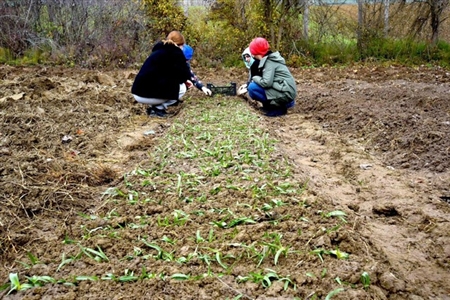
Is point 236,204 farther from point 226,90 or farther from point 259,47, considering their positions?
point 226,90

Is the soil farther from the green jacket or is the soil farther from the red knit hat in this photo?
the red knit hat

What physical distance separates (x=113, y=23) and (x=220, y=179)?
12.6 metres

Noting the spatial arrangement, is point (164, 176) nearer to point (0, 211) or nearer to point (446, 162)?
point (0, 211)

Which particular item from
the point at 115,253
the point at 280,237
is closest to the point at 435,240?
the point at 280,237

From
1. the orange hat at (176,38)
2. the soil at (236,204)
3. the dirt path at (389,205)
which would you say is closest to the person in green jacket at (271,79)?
the soil at (236,204)

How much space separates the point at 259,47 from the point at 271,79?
0.57 meters

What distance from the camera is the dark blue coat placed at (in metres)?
7.27

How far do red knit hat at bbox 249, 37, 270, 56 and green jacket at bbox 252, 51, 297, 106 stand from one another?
0.11m

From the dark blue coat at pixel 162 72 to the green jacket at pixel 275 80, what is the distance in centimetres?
124

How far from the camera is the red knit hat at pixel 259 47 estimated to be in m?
7.39

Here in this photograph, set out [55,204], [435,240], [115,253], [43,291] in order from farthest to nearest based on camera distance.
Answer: [55,204] → [435,240] → [115,253] → [43,291]

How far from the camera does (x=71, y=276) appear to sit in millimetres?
2648

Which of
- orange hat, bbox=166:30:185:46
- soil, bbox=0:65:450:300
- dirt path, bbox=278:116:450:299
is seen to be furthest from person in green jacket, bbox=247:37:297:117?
dirt path, bbox=278:116:450:299

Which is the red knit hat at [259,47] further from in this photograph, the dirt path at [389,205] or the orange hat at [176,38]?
the dirt path at [389,205]
